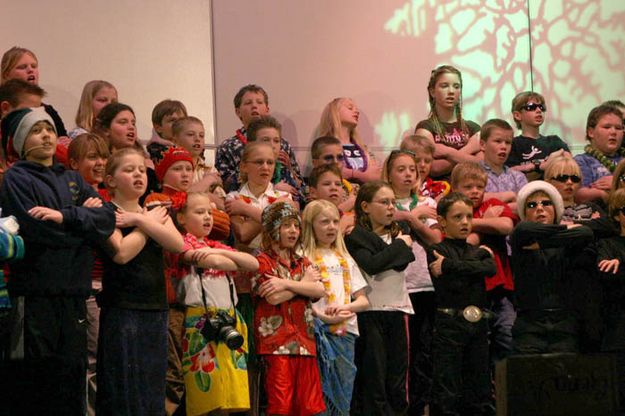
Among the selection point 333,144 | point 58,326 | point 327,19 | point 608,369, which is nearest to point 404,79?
point 327,19

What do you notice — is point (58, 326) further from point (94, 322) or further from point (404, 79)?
point (404, 79)

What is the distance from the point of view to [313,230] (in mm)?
5672

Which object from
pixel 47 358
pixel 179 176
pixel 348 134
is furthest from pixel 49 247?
pixel 348 134

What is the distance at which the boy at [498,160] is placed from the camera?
6887mm

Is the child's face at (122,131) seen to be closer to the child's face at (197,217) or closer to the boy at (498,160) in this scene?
the child's face at (197,217)

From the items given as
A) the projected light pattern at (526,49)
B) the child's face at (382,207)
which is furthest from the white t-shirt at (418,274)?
the projected light pattern at (526,49)

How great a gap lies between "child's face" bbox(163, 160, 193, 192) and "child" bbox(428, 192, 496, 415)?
4.69 feet

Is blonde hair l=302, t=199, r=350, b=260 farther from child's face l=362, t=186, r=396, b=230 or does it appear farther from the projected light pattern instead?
the projected light pattern

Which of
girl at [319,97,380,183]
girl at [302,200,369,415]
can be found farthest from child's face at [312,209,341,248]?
girl at [319,97,380,183]

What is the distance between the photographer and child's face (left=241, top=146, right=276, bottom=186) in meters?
5.88

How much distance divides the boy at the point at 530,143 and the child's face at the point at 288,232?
7.66ft

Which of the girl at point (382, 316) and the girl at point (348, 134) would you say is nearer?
the girl at point (382, 316)

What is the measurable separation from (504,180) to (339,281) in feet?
6.10

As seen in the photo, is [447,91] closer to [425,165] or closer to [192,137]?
[425,165]
